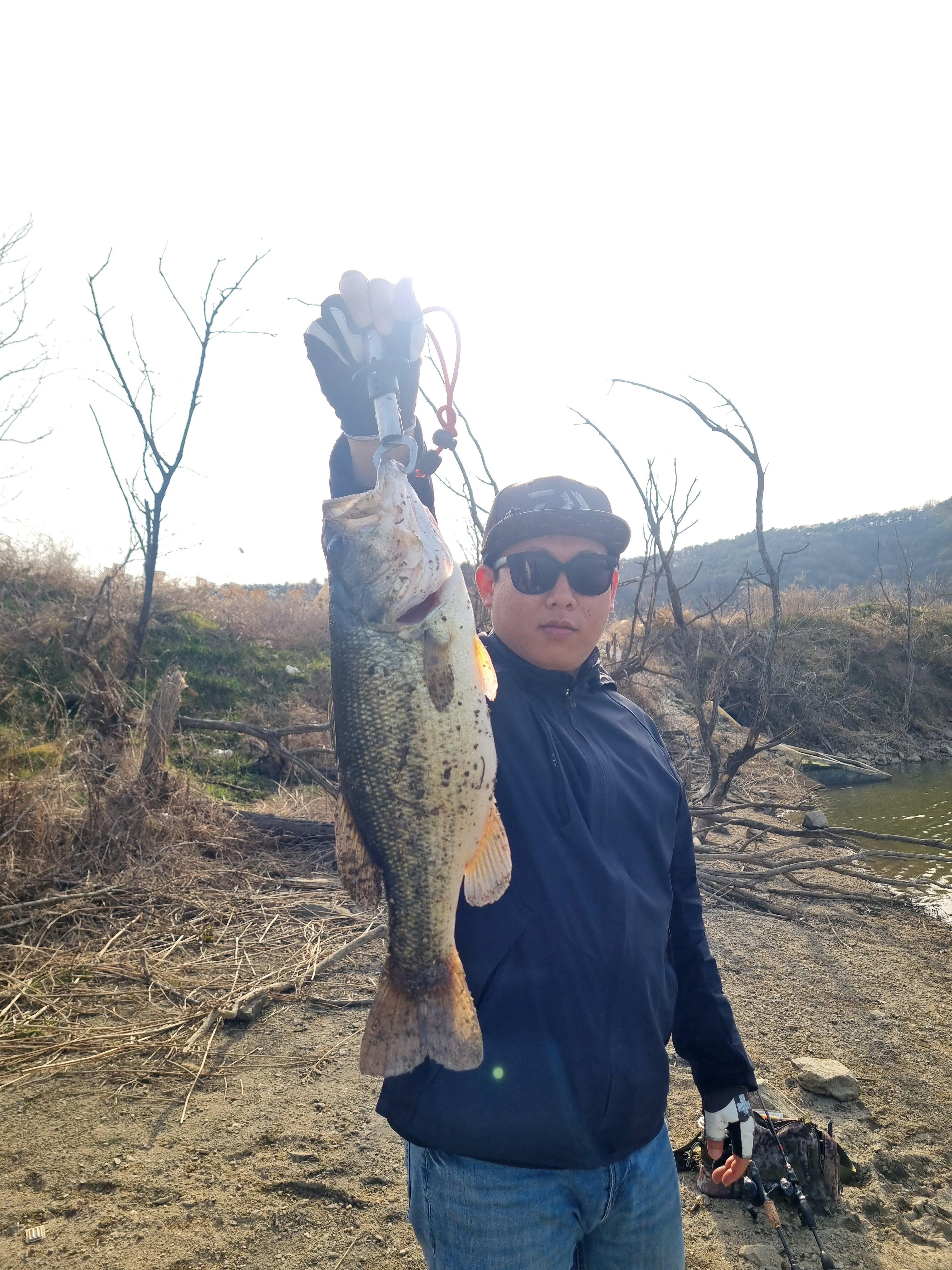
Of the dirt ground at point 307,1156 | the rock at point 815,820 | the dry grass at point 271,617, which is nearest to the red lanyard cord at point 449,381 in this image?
the dirt ground at point 307,1156

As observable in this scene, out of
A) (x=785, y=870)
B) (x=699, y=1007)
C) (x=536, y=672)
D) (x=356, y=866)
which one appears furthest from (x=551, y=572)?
(x=785, y=870)

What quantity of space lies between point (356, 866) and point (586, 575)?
3.55ft

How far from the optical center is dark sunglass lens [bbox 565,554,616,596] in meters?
2.16

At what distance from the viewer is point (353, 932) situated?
574cm

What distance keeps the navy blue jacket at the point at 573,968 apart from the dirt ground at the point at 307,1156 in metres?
1.73

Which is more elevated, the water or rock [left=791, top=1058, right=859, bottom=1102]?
rock [left=791, top=1058, right=859, bottom=1102]

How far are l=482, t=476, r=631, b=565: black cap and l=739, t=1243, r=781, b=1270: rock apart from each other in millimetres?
2963

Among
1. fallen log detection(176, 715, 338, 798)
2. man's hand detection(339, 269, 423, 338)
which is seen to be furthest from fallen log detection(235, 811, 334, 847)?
man's hand detection(339, 269, 423, 338)

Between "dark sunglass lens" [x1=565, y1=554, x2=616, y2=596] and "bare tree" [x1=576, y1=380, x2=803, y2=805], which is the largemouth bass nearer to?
"dark sunglass lens" [x1=565, y1=554, x2=616, y2=596]

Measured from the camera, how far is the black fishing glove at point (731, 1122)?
212 centimetres

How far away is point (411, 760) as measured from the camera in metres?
1.87

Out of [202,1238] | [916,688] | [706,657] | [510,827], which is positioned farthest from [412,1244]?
[916,688]

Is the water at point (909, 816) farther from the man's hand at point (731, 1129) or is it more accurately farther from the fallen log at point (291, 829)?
the man's hand at point (731, 1129)

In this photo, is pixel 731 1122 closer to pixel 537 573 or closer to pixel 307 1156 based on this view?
pixel 537 573
